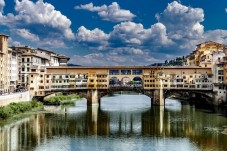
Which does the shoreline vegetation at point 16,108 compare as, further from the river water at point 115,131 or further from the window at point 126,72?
the window at point 126,72

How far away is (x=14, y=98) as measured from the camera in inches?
2276

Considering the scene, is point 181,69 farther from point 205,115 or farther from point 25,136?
point 25,136

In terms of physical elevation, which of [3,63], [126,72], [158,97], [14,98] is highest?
[3,63]

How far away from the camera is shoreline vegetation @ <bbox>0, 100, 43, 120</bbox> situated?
4772 cm

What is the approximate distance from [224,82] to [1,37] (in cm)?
4053

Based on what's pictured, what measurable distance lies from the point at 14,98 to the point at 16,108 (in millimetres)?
4849

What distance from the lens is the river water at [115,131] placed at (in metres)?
34.8

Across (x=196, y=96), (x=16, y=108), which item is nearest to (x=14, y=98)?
(x=16, y=108)

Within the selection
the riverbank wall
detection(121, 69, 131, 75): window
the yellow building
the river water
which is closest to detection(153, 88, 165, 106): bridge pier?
detection(121, 69, 131, 75): window

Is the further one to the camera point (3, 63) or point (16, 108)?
point (3, 63)

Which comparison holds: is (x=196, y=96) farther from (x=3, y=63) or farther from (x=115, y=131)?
(x=115, y=131)

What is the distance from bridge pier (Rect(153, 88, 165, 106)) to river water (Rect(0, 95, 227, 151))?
10.1m

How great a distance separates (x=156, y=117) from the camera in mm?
54688

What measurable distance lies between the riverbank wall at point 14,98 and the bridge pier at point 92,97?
11.1m
